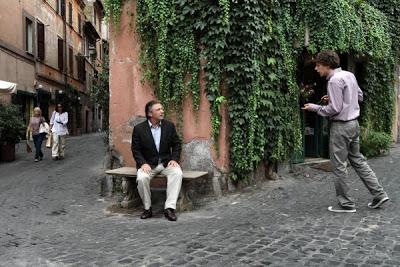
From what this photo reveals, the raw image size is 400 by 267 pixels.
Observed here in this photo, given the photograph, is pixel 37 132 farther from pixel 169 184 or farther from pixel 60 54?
pixel 60 54

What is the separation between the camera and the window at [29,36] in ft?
71.0

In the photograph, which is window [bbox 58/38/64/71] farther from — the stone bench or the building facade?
the stone bench

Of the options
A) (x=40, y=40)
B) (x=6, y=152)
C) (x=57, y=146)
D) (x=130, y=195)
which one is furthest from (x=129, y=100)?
(x=40, y=40)

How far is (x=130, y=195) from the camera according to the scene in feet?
21.1

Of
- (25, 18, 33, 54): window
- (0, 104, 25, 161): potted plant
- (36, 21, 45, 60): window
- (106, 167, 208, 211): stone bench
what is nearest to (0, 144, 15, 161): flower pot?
(0, 104, 25, 161): potted plant

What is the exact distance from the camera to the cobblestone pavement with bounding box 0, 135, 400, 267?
4117mm

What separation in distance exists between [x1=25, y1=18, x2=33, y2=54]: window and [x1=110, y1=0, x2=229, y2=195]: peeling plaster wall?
16010 millimetres

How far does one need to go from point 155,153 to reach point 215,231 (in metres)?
1.52

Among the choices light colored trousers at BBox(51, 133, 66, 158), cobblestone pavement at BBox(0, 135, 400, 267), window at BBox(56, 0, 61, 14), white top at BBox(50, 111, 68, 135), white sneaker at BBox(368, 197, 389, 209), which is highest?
window at BBox(56, 0, 61, 14)

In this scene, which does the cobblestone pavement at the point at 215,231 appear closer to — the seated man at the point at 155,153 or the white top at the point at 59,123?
the seated man at the point at 155,153

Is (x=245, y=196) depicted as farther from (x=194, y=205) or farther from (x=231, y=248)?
(x=231, y=248)

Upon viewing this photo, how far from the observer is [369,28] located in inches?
401

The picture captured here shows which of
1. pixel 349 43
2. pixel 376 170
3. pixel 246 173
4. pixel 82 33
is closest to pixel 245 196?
pixel 246 173

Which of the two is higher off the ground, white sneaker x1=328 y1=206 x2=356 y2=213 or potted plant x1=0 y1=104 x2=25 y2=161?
potted plant x1=0 y1=104 x2=25 y2=161
